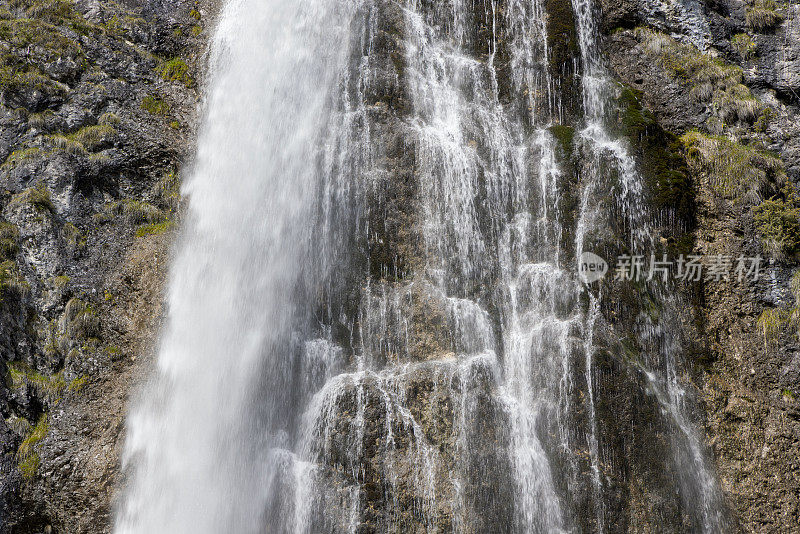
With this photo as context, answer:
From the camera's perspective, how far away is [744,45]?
35.7 ft

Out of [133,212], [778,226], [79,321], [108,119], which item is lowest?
[79,321]

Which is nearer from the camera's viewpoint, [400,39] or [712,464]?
[712,464]

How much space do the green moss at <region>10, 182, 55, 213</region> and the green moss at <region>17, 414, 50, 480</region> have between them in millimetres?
3428

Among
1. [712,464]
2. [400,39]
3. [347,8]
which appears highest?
[347,8]

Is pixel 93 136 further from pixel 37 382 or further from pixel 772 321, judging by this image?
pixel 772 321

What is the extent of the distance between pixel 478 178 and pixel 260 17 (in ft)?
19.3

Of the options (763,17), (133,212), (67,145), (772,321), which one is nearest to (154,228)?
(133,212)

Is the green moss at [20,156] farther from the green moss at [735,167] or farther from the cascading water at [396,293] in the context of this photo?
the green moss at [735,167]

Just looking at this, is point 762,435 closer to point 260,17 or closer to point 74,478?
point 74,478

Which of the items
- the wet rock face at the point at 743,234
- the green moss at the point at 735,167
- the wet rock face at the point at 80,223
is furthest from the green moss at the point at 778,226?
the wet rock face at the point at 80,223

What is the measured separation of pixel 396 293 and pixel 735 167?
6048 mm

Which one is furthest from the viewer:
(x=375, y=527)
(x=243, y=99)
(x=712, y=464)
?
(x=243, y=99)

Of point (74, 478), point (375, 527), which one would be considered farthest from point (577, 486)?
point (74, 478)

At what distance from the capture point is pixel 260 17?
454 inches
